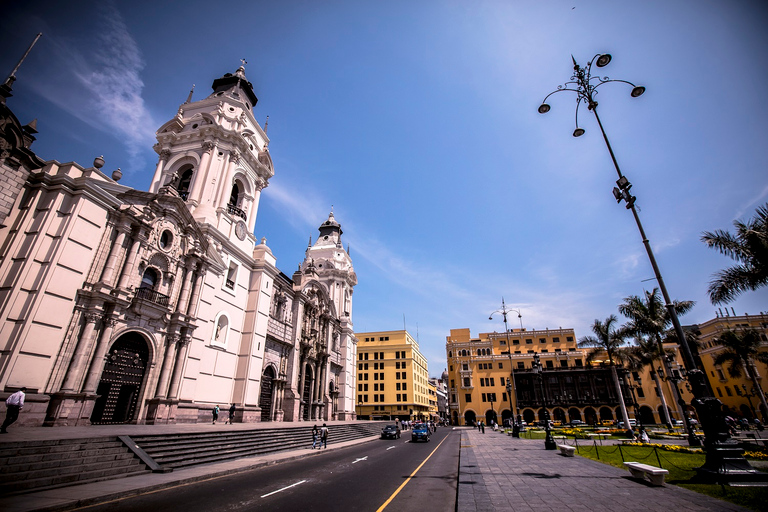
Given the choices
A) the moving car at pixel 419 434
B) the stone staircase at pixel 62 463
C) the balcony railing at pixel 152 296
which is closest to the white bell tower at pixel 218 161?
the balcony railing at pixel 152 296

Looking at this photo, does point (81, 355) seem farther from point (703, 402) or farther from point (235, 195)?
point (703, 402)

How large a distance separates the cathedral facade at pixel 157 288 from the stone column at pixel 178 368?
0.37 ft

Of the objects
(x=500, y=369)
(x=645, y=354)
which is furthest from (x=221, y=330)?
(x=500, y=369)

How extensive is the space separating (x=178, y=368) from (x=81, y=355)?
5574 millimetres

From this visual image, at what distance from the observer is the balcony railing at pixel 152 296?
18.3 m

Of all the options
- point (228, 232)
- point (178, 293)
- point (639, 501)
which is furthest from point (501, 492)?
point (228, 232)

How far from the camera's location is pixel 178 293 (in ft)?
68.9

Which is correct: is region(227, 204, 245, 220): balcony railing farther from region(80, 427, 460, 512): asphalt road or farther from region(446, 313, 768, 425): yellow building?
region(446, 313, 768, 425): yellow building

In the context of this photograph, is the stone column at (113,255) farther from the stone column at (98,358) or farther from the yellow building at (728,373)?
the yellow building at (728,373)

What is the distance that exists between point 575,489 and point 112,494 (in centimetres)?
1175

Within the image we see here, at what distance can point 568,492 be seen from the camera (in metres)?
8.38

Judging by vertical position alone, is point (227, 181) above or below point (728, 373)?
above

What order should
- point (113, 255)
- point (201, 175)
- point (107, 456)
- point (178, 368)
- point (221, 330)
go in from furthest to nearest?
1. point (201, 175)
2. point (221, 330)
3. point (178, 368)
4. point (113, 255)
5. point (107, 456)

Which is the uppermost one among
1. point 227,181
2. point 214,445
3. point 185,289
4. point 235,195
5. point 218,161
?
point 218,161
